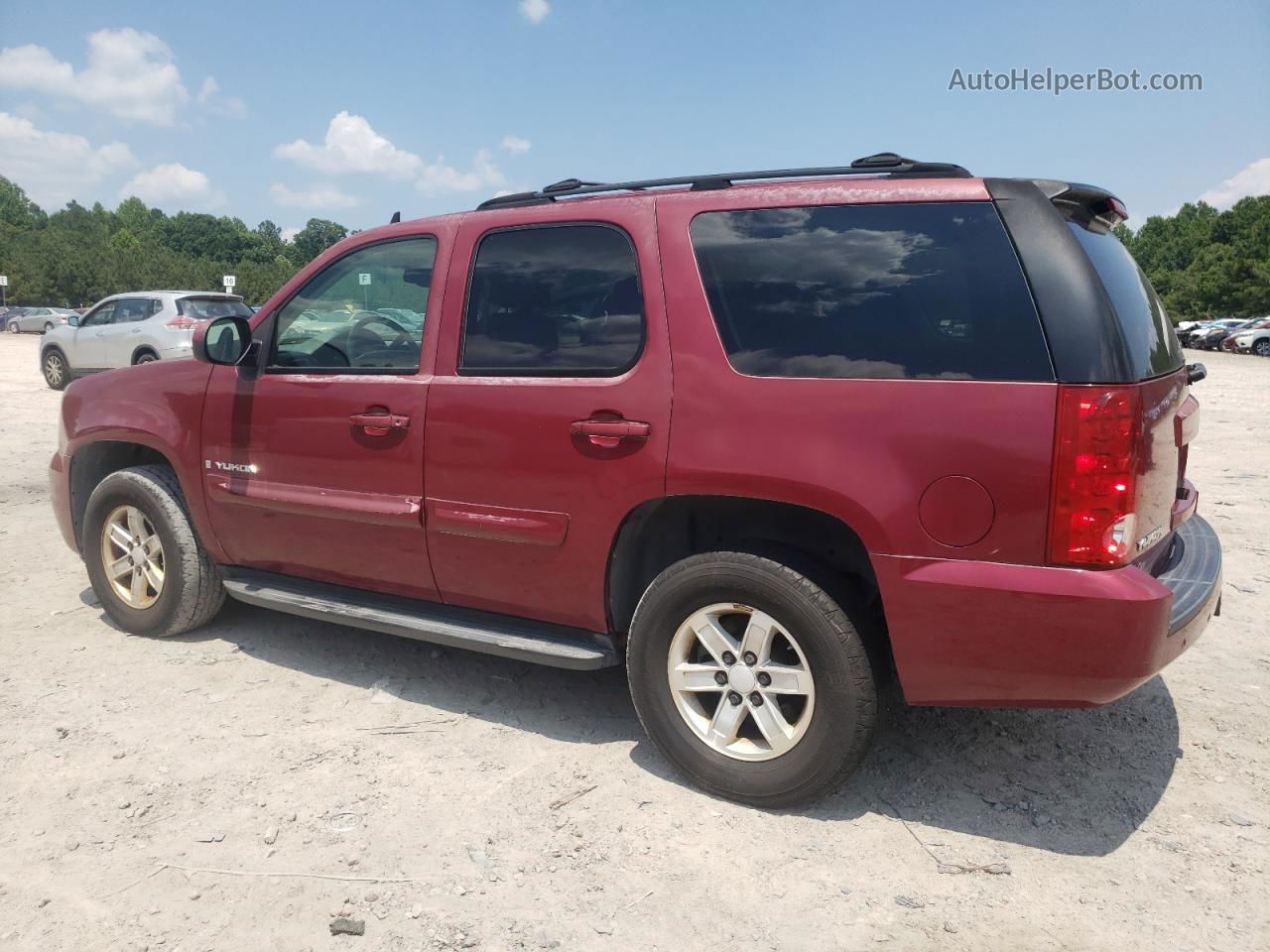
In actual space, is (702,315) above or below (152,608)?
A: above

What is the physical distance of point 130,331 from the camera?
1616 cm

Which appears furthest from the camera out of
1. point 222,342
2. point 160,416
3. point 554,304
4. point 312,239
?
point 312,239

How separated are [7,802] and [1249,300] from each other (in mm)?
59306

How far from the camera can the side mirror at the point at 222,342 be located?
4.01 m

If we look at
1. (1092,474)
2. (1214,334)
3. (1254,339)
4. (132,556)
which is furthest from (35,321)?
(1214,334)

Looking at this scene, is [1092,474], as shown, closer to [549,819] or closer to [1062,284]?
[1062,284]

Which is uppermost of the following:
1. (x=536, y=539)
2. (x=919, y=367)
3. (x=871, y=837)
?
(x=919, y=367)

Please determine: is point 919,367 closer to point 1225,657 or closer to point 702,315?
point 702,315

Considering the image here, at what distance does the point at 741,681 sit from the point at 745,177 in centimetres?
169

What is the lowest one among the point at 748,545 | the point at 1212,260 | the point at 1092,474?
the point at 748,545

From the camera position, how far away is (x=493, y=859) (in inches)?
110

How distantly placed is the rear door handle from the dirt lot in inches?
45.8

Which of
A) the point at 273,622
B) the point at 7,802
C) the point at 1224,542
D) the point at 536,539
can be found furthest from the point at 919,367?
the point at 1224,542

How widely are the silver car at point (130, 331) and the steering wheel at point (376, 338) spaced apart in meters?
13.0
